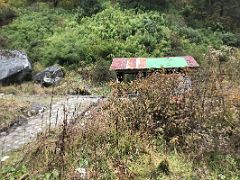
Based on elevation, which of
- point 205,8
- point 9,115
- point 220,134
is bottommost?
point 205,8

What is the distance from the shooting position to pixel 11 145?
8.50 m

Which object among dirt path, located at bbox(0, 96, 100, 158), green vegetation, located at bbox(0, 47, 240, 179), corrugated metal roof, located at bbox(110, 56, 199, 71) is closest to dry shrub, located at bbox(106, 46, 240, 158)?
green vegetation, located at bbox(0, 47, 240, 179)

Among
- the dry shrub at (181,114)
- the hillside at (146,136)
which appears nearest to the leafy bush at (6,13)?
the hillside at (146,136)

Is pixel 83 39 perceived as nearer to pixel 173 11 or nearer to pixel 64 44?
pixel 64 44

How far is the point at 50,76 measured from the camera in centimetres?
1644

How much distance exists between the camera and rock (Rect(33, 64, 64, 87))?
15919mm

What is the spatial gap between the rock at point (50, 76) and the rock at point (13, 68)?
383 millimetres

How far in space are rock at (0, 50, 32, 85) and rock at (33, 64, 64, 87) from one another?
15.1 inches

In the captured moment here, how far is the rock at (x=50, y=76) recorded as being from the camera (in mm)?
15919

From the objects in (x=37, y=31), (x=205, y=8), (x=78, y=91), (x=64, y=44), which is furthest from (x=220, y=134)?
(x=205, y=8)

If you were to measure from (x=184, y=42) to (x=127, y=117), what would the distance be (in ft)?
39.4

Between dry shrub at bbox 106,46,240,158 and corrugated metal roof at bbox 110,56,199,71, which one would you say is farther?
corrugated metal roof at bbox 110,56,199,71

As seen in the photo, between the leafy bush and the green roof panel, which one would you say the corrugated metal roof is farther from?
the leafy bush

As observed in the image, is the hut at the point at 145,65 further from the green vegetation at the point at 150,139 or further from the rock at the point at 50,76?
the green vegetation at the point at 150,139
